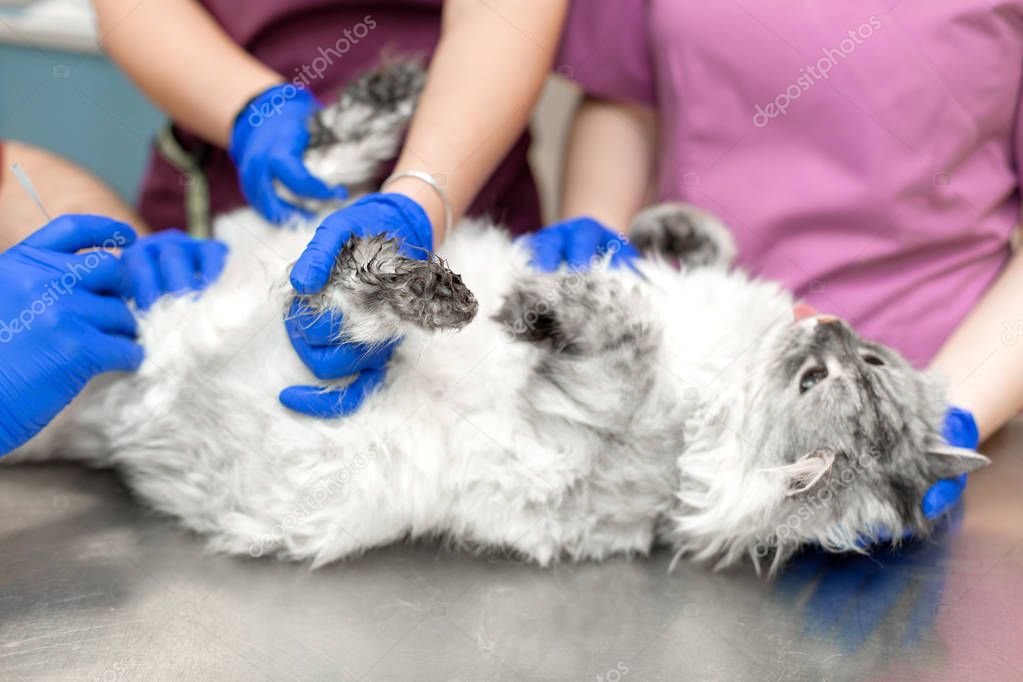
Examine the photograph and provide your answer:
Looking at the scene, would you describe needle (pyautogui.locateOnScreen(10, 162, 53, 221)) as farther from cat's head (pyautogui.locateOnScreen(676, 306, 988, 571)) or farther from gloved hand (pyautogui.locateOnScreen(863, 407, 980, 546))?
gloved hand (pyautogui.locateOnScreen(863, 407, 980, 546))

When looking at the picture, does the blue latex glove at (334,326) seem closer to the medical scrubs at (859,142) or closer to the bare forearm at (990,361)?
the medical scrubs at (859,142)

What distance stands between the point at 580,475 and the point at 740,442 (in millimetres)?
265

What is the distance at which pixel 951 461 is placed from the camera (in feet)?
4.10

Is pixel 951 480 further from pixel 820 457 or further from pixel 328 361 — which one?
pixel 328 361

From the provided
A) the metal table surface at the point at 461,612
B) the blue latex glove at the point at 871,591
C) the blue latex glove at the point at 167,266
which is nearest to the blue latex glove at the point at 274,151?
the blue latex glove at the point at 167,266

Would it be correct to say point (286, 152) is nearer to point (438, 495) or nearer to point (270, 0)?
point (270, 0)

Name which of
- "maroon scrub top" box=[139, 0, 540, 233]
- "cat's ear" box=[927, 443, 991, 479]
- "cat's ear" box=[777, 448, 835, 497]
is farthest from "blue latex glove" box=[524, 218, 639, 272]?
"cat's ear" box=[927, 443, 991, 479]

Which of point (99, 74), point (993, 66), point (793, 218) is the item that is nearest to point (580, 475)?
point (793, 218)

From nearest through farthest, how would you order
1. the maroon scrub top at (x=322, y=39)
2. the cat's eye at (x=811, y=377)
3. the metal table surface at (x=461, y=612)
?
the metal table surface at (x=461, y=612) < the cat's eye at (x=811, y=377) < the maroon scrub top at (x=322, y=39)

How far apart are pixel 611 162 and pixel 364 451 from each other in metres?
1.00

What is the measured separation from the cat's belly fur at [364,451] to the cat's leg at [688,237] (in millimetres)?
372

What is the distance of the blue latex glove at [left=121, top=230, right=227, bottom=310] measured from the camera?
133 centimetres

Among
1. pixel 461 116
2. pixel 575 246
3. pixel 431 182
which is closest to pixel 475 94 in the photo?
pixel 461 116

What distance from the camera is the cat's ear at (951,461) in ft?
4.05
